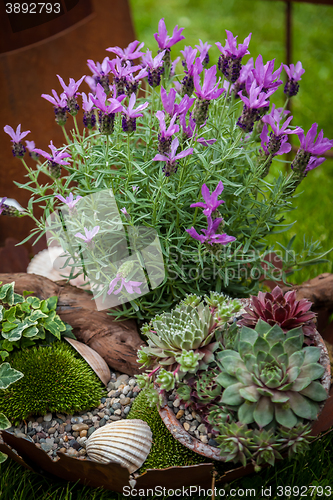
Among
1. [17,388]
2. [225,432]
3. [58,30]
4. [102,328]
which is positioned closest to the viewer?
[225,432]

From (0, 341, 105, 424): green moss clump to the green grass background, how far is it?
182 mm

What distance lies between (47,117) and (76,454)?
5.39 feet

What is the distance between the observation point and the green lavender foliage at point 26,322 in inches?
58.7

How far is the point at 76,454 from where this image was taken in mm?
1373

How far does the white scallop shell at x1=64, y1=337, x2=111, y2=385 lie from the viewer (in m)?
1.54

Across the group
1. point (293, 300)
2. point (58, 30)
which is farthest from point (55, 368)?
point (58, 30)

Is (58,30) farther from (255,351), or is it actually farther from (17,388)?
(255,351)

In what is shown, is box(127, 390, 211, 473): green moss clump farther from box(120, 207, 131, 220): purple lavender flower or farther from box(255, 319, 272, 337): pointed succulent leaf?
box(120, 207, 131, 220): purple lavender flower

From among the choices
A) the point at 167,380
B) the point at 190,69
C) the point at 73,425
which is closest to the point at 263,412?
the point at 167,380

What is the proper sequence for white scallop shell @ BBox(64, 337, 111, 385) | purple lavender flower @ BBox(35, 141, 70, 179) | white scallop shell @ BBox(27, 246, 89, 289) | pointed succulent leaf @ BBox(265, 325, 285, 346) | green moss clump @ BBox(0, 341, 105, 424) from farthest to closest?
white scallop shell @ BBox(27, 246, 89, 289), white scallop shell @ BBox(64, 337, 111, 385), green moss clump @ BBox(0, 341, 105, 424), purple lavender flower @ BBox(35, 141, 70, 179), pointed succulent leaf @ BBox(265, 325, 285, 346)

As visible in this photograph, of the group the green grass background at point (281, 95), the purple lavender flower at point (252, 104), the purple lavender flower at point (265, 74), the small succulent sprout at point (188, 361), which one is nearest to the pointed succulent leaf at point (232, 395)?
the small succulent sprout at point (188, 361)

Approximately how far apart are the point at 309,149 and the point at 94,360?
98 cm

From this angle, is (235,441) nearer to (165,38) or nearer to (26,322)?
(26,322)

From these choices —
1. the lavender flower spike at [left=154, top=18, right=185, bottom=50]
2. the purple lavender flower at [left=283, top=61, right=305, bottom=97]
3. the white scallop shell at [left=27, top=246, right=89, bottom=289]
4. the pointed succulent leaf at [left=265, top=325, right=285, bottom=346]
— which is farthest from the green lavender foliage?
the purple lavender flower at [left=283, top=61, right=305, bottom=97]
